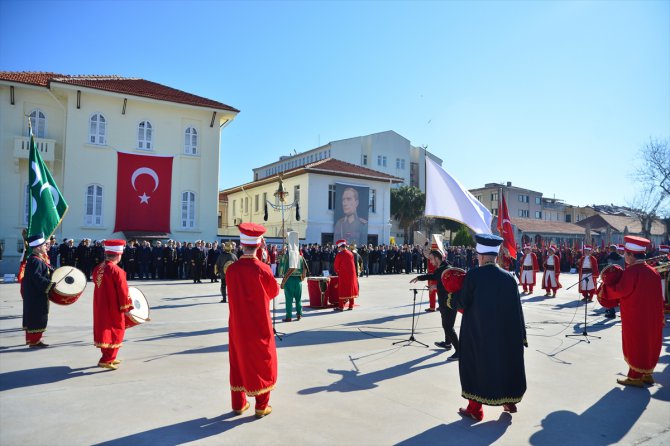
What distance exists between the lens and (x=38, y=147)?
25.3 metres

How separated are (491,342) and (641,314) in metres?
3.07

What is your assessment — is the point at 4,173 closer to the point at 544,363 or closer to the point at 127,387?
the point at 127,387

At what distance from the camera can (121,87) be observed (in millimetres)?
27766

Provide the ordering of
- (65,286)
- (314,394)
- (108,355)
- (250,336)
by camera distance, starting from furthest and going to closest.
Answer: (65,286), (108,355), (314,394), (250,336)

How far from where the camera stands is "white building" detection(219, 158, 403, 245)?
118ft

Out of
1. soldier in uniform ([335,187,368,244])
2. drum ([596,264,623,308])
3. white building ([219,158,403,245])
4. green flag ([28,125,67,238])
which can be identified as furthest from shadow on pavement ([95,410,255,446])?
soldier in uniform ([335,187,368,244])

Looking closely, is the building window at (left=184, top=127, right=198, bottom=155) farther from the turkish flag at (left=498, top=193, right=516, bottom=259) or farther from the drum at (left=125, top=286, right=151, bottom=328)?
the drum at (left=125, top=286, right=151, bottom=328)

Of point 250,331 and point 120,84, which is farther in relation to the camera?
point 120,84

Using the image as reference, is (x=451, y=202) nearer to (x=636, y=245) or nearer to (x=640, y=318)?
(x=636, y=245)

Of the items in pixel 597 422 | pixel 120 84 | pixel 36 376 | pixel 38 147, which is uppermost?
pixel 120 84

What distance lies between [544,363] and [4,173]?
27.8 m

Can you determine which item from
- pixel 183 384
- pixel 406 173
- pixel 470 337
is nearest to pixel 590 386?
pixel 470 337

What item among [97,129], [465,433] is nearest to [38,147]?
[97,129]

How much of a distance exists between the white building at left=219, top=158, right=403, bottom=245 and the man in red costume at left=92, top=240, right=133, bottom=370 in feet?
90.5
